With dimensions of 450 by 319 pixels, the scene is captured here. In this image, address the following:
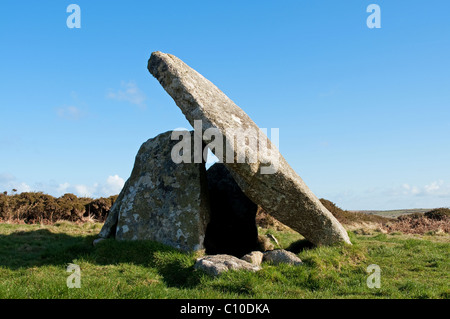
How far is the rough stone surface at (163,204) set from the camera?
428 inches

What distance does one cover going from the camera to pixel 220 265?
892 centimetres

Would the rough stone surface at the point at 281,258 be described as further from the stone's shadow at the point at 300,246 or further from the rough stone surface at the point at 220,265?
the stone's shadow at the point at 300,246

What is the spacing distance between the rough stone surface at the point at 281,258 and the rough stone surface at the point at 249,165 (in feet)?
3.75

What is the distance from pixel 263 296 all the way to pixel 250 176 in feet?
10.7

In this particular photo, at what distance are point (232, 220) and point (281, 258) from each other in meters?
3.37

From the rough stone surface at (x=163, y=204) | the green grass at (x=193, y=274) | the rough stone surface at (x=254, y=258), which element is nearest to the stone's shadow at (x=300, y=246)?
the green grass at (x=193, y=274)

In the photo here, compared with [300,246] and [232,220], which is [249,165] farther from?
[300,246]

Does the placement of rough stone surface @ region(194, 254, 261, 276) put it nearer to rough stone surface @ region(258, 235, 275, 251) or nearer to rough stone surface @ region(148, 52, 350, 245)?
rough stone surface @ region(148, 52, 350, 245)

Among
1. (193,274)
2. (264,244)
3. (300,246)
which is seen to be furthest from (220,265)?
(264,244)

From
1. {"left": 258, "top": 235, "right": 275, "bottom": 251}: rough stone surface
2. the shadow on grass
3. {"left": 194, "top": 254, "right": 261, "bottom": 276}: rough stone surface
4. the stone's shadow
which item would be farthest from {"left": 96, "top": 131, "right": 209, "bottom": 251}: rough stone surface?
the stone's shadow

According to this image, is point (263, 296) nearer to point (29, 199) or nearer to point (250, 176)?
point (250, 176)

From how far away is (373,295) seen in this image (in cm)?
805

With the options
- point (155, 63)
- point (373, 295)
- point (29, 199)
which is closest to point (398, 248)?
point (373, 295)

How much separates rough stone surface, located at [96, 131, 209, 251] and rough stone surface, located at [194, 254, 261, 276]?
1.41 m
